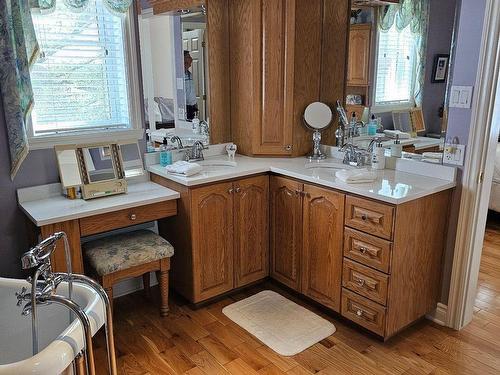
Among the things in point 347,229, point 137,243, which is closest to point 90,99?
point 137,243

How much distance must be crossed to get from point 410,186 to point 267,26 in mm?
1400

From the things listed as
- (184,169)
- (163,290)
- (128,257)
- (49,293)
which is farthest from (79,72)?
(49,293)

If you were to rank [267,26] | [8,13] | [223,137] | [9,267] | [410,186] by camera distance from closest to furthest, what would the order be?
[8,13], [410,186], [9,267], [267,26], [223,137]

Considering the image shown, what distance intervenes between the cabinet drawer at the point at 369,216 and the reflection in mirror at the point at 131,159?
1.35m

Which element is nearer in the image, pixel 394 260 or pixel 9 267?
pixel 394 260

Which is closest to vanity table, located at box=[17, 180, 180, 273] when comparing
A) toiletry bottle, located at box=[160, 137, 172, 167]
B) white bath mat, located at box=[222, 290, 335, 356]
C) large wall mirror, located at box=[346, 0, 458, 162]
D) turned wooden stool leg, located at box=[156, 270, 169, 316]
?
toiletry bottle, located at box=[160, 137, 172, 167]

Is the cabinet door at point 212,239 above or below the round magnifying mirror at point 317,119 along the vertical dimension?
below

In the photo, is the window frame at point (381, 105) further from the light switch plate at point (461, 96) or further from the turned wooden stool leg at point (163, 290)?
the turned wooden stool leg at point (163, 290)

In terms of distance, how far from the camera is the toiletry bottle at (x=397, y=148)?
273 cm

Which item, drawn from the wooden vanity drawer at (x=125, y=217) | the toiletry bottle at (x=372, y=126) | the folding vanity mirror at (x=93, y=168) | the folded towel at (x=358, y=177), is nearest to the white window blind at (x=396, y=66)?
the toiletry bottle at (x=372, y=126)

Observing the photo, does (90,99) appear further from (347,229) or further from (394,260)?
(394,260)

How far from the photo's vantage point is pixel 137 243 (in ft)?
8.65

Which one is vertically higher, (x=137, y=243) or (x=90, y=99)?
(x=90, y=99)

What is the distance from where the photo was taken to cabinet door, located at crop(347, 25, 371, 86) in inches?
115
